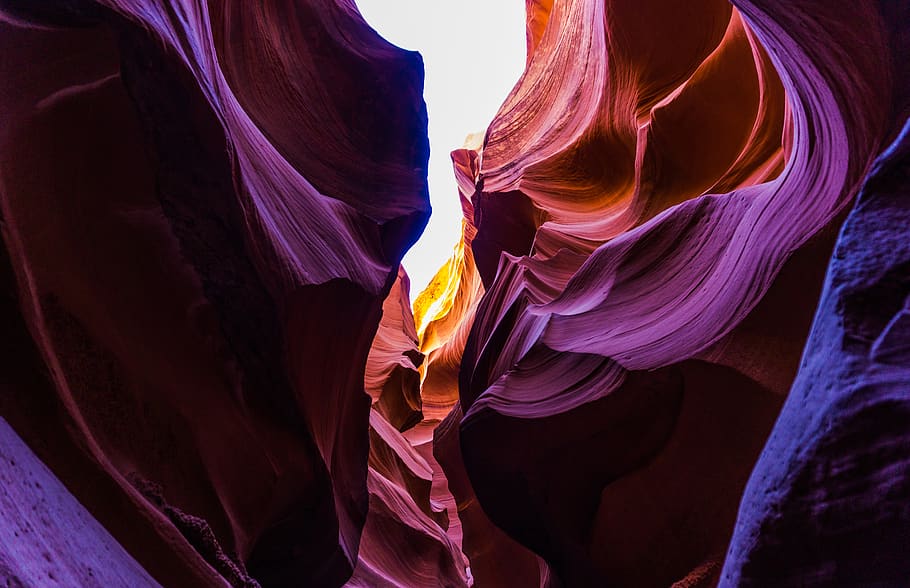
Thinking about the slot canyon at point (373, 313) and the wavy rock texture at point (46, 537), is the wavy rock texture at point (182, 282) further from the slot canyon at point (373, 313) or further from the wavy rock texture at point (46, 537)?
the wavy rock texture at point (46, 537)

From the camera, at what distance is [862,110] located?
2676mm

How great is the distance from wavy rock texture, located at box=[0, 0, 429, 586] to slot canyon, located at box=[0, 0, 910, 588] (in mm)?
15

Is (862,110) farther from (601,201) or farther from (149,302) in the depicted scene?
(601,201)

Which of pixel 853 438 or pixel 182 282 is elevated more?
pixel 853 438

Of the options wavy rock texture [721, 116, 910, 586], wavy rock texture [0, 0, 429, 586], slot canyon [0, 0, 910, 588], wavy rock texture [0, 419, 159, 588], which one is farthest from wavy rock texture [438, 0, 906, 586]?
wavy rock texture [0, 419, 159, 588]

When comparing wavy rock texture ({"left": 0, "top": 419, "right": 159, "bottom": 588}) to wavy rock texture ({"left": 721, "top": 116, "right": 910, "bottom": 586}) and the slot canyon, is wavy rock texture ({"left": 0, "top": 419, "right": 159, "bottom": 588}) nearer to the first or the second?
the slot canyon

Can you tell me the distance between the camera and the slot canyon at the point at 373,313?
1329 millimetres

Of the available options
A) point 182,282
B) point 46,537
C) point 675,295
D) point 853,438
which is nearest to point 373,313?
point 182,282

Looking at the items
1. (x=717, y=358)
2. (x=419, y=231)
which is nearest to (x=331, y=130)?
(x=419, y=231)

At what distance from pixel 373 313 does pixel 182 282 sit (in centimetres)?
198

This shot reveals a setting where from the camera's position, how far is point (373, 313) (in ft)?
15.8

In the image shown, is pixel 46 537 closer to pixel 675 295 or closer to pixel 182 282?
Result: pixel 182 282

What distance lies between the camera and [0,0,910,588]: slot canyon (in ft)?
4.36

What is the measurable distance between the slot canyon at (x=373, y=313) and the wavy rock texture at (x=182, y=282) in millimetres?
15
